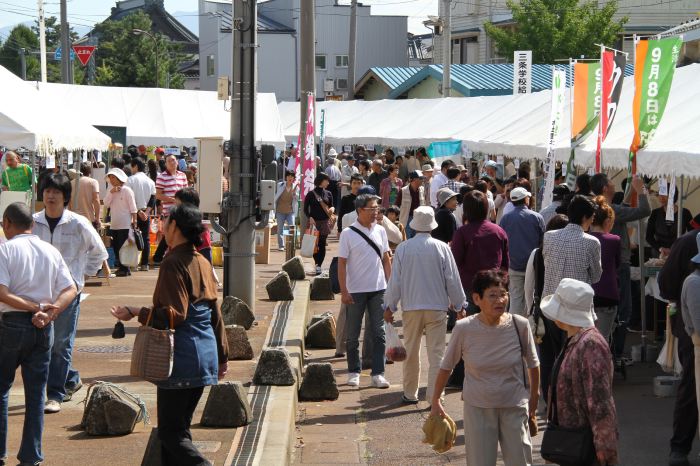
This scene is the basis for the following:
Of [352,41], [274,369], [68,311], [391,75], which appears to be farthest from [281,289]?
[391,75]

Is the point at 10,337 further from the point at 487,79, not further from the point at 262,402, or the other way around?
the point at 487,79

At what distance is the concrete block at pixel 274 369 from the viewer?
9922 millimetres

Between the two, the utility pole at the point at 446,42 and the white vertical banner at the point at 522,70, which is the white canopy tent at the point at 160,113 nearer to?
the utility pole at the point at 446,42

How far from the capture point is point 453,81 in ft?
141

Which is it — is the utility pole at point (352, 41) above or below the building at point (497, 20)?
below

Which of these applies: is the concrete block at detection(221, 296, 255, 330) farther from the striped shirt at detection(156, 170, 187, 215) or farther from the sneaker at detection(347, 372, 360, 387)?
the striped shirt at detection(156, 170, 187, 215)

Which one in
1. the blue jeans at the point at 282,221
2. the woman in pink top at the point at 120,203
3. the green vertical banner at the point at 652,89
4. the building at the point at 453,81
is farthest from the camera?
the building at the point at 453,81

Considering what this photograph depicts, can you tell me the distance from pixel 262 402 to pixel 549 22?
154 feet

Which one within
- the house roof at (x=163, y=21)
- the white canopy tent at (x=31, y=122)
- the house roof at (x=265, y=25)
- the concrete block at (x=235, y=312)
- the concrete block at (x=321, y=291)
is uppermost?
the house roof at (x=163, y=21)

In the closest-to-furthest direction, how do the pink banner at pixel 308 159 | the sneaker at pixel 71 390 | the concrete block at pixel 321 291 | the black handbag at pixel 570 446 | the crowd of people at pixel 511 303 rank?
the black handbag at pixel 570 446 < the crowd of people at pixel 511 303 < the sneaker at pixel 71 390 < the concrete block at pixel 321 291 < the pink banner at pixel 308 159

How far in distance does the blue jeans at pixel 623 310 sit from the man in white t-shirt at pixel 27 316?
20.9ft

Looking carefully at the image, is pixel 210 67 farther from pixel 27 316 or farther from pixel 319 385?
pixel 27 316

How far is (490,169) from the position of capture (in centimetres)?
2350

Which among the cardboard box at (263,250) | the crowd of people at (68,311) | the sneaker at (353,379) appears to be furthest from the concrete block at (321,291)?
the crowd of people at (68,311)
